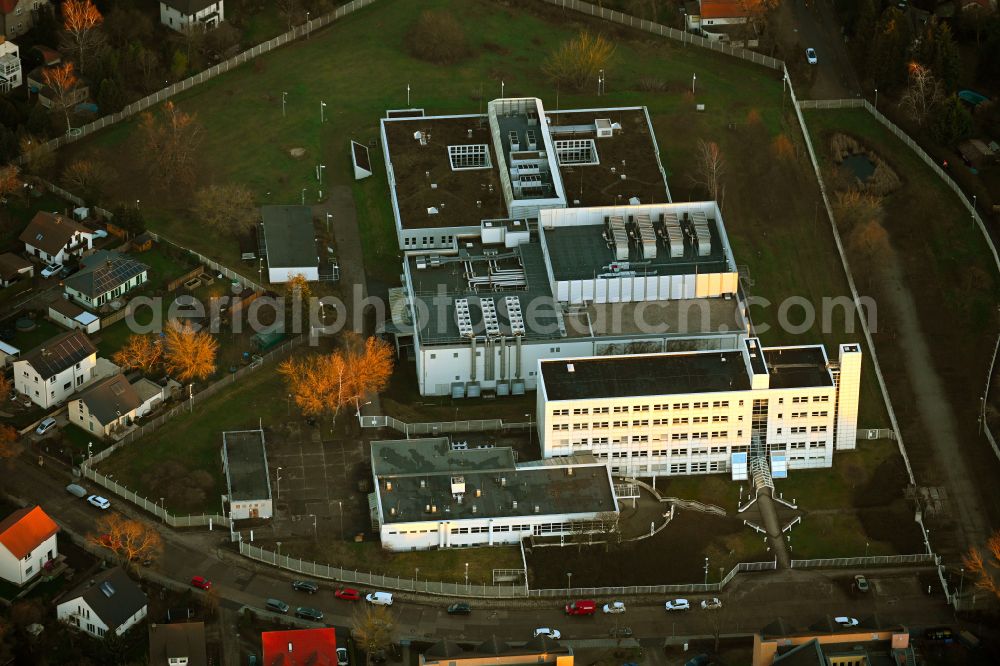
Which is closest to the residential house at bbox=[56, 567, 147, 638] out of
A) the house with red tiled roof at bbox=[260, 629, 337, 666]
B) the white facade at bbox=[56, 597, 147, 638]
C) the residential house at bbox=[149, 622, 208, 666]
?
the white facade at bbox=[56, 597, 147, 638]

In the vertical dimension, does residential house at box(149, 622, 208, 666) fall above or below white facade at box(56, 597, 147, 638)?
above

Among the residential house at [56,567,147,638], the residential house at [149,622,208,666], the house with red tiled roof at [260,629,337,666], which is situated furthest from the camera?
the residential house at [56,567,147,638]

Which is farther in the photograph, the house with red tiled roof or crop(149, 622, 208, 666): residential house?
crop(149, 622, 208, 666): residential house

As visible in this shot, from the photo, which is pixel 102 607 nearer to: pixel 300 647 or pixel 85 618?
pixel 85 618

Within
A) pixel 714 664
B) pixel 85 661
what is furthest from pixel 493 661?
pixel 85 661

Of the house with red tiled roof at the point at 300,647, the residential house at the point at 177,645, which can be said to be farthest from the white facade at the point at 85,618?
the house with red tiled roof at the point at 300,647

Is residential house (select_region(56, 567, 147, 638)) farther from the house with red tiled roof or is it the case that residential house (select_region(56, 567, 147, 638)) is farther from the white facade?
the house with red tiled roof

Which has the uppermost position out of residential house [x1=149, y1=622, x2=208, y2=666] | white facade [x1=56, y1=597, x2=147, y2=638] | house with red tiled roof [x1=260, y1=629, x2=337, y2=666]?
house with red tiled roof [x1=260, y1=629, x2=337, y2=666]

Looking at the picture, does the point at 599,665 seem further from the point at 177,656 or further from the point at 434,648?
the point at 177,656
